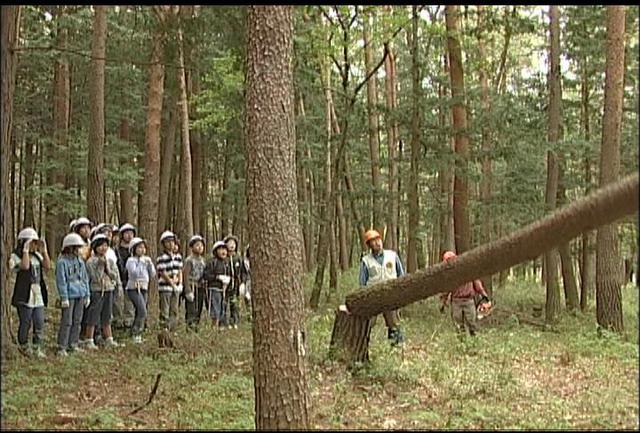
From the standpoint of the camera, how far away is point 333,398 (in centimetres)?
870

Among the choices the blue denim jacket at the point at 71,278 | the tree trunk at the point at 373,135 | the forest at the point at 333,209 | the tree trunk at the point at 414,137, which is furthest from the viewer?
the tree trunk at the point at 373,135

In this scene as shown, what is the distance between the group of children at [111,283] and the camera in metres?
10.9

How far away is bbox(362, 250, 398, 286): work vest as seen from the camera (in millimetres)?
12516

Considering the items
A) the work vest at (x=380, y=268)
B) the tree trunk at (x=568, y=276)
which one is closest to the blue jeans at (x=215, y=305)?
the work vest at (x=380, y=268)

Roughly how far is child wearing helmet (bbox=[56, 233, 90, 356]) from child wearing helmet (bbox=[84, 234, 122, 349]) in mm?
385

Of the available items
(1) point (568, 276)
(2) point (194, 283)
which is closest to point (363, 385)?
(2) point (194, 283)

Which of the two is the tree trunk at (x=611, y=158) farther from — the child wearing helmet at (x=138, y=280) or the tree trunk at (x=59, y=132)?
the tree trunk at (x=59, y=132)

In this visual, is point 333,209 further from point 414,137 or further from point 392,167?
point 392,167

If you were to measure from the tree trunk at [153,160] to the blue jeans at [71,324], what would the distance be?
2.45 m

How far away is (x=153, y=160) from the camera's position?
15188 mm

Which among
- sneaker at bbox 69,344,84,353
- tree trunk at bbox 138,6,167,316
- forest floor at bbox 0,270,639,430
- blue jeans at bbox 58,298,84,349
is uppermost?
tree trunk at bbox 138,6,167,316

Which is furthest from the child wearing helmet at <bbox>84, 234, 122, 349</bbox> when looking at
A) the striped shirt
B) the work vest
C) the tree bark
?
the tree bark

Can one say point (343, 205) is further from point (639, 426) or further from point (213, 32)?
point (639, 426)

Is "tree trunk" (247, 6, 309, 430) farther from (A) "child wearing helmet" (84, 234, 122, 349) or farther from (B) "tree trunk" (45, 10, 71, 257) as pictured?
(B) "tree trunk" (45, 10, 71, 257)
